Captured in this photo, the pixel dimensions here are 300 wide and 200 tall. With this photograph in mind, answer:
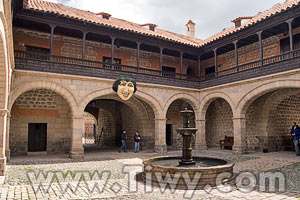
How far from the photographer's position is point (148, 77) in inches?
522

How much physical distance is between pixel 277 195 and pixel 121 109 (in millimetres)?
13323

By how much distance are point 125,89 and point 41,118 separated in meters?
4.62

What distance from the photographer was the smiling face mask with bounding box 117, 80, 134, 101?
12.0m

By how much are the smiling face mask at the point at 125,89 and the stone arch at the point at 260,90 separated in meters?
5.69

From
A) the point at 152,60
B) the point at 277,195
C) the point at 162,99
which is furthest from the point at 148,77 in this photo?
the point at 277,195

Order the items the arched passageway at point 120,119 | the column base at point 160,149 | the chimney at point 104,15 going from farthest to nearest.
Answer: the chimney at point 104,15, the arched passageway at point 120,119, the column base at point 160,149

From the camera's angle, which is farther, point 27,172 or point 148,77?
point 148,77

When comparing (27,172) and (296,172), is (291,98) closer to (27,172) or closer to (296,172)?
(296,172)

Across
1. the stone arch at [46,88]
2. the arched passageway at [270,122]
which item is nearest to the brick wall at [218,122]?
the arched passageway at [270,122]

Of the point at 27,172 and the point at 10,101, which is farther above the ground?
the point at 10,101

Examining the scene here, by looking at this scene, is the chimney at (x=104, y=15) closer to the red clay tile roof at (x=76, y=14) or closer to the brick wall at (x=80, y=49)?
the red clay tile roof at (x=76, y=14)

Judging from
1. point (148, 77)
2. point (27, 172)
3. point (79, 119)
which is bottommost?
point (27, 172)

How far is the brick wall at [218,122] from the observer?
1534cm

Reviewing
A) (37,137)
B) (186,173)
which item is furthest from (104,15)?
(186,173)
